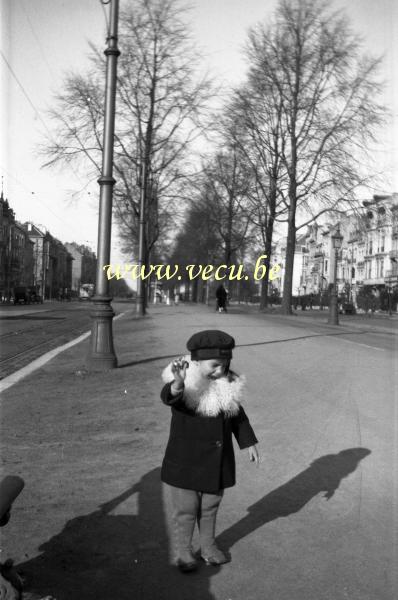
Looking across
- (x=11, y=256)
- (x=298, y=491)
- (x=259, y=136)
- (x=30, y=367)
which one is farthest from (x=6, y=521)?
(x=11, y=256)

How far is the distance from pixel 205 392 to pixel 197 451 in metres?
0.31

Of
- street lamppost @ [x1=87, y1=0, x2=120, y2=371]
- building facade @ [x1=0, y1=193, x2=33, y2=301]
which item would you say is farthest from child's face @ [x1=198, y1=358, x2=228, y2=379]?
building facade @ [x1=0, y1=193, x2=33, y2=301]

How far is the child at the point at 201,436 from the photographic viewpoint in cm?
343

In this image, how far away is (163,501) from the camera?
4.25 meters

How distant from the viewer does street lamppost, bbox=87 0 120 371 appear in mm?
10203

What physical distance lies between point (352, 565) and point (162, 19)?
2722 centimetres

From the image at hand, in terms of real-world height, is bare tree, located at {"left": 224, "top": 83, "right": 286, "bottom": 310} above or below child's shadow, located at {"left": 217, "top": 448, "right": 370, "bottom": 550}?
above

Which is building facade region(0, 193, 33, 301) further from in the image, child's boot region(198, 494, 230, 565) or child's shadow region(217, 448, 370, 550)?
child's boot region(198, 494, 230, 565)

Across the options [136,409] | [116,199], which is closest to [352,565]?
[136,409]

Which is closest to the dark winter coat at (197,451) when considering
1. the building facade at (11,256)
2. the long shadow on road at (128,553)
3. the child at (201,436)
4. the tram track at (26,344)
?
the child at (201,436)

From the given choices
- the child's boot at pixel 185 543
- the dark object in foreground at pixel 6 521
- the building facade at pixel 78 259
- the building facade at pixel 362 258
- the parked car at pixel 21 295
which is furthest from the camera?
the building facade at pixel 78 259

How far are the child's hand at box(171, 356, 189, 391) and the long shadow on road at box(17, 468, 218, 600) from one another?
2.97 ft

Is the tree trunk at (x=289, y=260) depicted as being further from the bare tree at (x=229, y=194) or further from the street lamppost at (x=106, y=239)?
the street lamppost at (x=106, y=239)

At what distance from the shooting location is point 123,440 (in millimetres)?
Answer: 5844
